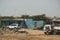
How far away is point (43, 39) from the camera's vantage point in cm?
1981

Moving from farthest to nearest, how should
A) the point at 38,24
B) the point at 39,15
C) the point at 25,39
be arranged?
the point at 39,15 → the point at 38,24 → the point at 25,39

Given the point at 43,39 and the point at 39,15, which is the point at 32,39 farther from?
the point at 39,15

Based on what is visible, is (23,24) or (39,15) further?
(39,15)

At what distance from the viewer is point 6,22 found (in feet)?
138

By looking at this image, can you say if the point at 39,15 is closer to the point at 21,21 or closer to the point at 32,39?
the point at 21,21

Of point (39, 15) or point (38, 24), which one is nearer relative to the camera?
point (38, 24)

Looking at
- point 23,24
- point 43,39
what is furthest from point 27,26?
point 43,39

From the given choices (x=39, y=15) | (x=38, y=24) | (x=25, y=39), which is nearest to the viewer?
(x=25, y=39)

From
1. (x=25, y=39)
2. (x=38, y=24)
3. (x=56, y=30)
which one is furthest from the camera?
(x=38, y=24)

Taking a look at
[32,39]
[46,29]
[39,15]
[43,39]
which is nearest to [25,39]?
[32,39]

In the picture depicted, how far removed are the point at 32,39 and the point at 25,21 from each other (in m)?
22.2

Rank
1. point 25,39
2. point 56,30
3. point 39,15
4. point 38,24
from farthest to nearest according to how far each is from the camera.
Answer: point 39,15 → point 38,24 → point 56,30 → point 25,39

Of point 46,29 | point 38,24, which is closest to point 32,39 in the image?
point 46,29

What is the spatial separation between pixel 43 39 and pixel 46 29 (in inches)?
232
